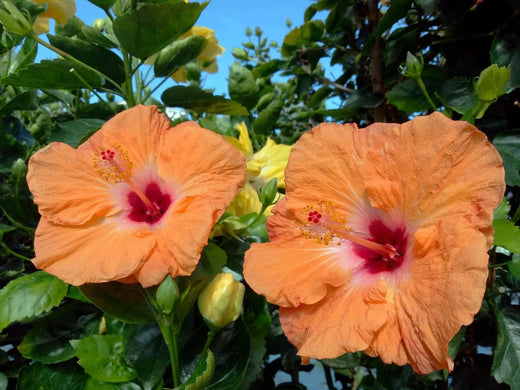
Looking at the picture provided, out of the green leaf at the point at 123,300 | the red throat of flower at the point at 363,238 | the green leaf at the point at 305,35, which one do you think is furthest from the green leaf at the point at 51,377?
the green leaf at the point at 305,35

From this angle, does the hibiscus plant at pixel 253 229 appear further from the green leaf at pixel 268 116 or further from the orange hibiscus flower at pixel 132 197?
the green leaf at pixel 268 116

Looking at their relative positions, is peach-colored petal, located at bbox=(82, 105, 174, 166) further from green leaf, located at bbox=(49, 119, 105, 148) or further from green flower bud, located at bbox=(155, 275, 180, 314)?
green flower bud, located at bbox=(155, 275, 180, 314)

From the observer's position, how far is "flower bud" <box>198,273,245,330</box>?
2.41 ft

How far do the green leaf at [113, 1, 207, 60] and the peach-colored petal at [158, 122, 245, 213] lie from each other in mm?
217

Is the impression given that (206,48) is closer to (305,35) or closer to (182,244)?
(305,35)

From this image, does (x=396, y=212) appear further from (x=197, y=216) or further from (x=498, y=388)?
(x=498, y=388)

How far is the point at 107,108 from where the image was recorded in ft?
3.88

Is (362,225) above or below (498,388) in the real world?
above

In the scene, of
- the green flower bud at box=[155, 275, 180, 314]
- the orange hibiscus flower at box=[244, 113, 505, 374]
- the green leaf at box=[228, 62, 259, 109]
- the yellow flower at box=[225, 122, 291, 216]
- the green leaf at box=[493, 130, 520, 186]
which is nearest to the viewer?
the orange hibiscus flower at box=[244, 113, 505, 374]

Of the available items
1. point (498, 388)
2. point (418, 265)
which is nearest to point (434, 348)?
point (418, 265)

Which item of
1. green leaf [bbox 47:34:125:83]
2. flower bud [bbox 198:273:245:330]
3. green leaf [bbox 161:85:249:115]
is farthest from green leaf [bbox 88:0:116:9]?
flower bud [bbox 198:273:245:330]

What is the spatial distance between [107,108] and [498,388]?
1208 millimetres

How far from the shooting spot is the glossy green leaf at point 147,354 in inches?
32.4

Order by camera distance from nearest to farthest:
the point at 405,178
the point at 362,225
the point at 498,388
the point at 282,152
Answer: the point at 405,178
the point at 362,225
the point at 498,388
the point at 282,152
